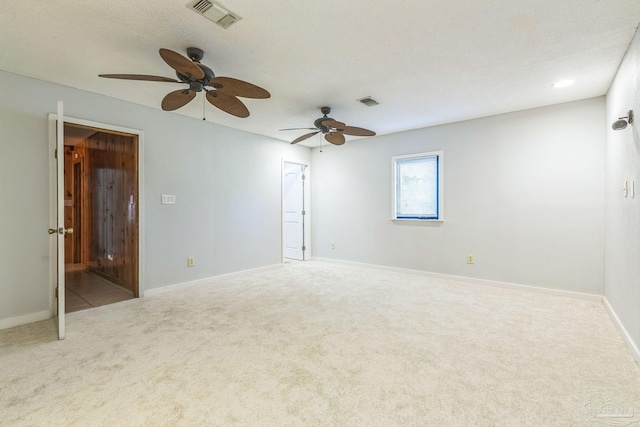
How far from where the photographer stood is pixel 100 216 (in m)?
5.14

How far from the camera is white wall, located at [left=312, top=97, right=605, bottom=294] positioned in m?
3.61

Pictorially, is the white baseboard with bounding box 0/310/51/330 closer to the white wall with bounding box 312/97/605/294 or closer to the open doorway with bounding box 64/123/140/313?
the open doorway with bounding box 64/123/140/313

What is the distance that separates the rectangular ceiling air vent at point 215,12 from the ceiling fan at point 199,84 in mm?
321

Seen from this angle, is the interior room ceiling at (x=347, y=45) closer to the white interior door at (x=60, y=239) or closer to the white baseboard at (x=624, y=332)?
the white interior door at (x=60, y=239)

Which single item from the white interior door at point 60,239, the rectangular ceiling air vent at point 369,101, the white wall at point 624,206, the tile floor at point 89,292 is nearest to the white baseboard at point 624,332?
the white wall at point 624,206

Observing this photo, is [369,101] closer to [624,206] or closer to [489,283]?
[624,206]

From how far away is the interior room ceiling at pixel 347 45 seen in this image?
1.99 metres

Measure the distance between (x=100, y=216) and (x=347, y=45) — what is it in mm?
5040

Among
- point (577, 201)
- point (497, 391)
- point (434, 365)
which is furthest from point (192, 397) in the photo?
point (577, 201)

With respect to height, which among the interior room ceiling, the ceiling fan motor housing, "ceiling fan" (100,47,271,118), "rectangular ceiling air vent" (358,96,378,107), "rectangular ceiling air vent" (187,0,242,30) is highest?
"rectangular ceiling air vent" (358,96,378,107)

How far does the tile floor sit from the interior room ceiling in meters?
2.45

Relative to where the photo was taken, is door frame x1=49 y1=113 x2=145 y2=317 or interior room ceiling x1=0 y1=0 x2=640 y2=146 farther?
door frame x1=49 y1=113 x2=145 y2=317

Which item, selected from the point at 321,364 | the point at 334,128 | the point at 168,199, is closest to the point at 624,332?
the point at 321,364

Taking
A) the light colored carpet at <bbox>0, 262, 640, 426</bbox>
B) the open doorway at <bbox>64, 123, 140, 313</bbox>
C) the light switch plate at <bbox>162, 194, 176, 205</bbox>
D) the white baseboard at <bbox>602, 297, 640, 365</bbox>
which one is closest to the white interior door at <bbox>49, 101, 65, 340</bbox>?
the light colored carpet at <bbox>0, 262, 640, 426</bbox>
